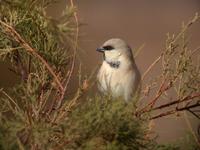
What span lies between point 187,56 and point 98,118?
293mm

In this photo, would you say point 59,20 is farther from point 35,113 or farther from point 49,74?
point 35,113

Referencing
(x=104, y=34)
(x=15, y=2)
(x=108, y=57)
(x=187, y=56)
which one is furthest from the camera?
(x=104, y=34)

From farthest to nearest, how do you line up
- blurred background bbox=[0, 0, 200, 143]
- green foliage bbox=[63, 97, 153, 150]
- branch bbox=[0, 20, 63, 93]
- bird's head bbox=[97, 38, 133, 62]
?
blurred background bbox=[0, 0, 200, 143] → bird's head bbox=[97, 38, 133, 62] → branch bbox=[0, 20, 63, 93] → green foliage bbox=[63, 97, 153, 150]

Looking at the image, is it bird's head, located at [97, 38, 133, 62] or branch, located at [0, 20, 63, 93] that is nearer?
branch, located at [0, 20, 63, 93]

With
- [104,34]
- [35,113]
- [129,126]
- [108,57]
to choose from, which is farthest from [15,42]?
[104,34]

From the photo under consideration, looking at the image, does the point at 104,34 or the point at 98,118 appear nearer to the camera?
the point at 98,118

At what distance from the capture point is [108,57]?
2205 mm

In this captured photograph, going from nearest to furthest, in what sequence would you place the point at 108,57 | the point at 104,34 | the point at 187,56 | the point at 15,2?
the point at 15,2 → the point at 187,56 → the point at 108,57 → the point at 104,34

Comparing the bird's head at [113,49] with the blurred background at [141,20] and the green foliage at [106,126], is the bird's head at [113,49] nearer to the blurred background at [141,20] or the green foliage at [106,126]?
the green foliage at [106,126]

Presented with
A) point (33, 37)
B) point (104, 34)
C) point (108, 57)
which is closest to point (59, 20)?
point (33, 37)


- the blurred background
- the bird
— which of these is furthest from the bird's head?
the blurred background

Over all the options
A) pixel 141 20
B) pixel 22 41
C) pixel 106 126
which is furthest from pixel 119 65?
pixel 141 20

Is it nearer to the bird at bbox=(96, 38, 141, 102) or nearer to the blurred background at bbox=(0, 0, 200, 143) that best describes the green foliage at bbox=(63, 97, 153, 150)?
the bird at bbox=(96, 38, 141, 102)

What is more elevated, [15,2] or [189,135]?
[15,2]
